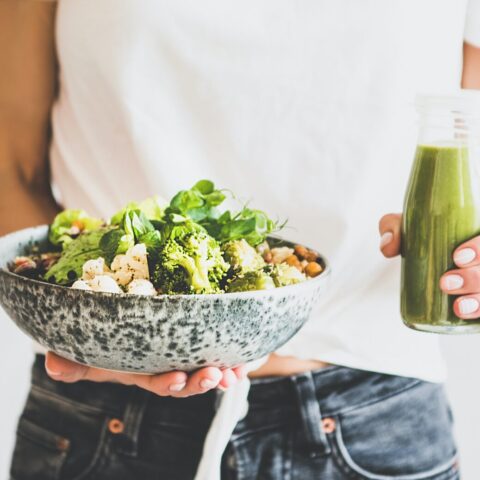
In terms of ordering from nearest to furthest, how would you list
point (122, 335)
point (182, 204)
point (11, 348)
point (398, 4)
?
point (122, 335), point (182, 204), point (398, 4), point (11, 348)

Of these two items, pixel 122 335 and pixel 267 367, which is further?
pixel 267 367

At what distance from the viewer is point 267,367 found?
112 cm

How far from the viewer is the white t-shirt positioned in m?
1.08

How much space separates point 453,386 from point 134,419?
0.92m

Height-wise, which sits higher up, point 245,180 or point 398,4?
point 398,4

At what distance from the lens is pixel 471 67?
3.79 ft

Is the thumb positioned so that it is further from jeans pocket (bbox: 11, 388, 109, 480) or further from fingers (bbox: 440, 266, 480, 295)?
fingers (bbox: 440, 266, 480, 295)

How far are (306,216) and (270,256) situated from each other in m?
0.21

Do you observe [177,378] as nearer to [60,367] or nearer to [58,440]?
[60,367]

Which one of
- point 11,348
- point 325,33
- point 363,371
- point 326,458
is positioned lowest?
point 11,348

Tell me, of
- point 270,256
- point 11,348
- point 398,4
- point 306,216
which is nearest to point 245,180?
point 306,216

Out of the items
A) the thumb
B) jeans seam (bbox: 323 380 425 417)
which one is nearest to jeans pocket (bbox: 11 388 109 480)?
the thumb

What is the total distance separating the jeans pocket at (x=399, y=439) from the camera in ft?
3.67

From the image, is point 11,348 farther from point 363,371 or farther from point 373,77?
point 373,77
